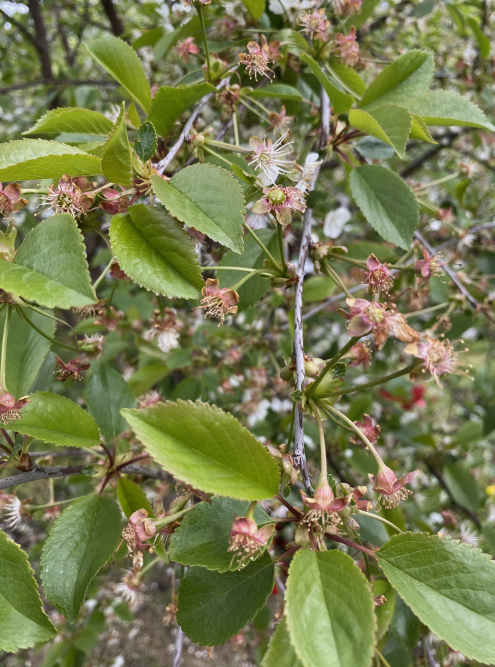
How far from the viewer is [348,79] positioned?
1.00 m

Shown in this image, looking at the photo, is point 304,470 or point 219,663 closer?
point 304,470

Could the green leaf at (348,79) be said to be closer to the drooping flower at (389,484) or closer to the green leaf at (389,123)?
the green leaf at (389,123)

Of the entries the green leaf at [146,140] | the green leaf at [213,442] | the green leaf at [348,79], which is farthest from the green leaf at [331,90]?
the green leaf at [213,442]

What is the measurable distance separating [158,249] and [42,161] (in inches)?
7.0

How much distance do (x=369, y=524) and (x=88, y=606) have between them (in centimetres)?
191

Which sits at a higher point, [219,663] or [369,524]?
[369,524]

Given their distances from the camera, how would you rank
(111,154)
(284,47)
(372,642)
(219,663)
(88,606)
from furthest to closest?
(219,663) < (88,606) < (284,47) < (111,154) < (372,642)

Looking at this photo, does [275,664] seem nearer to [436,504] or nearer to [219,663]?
[436,504]

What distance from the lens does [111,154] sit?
56 centimetres

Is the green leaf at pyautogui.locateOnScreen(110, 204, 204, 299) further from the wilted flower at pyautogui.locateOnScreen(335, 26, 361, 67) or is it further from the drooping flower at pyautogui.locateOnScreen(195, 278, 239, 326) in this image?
the wilted flower at pyautogui.locateOnScreen(335, 26, 361, 67)

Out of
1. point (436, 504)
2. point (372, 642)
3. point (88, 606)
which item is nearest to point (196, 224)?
point (372, 642)

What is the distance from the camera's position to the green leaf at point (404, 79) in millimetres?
913

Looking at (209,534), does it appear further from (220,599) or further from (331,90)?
(331,90)

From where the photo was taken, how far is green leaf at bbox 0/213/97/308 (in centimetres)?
49
